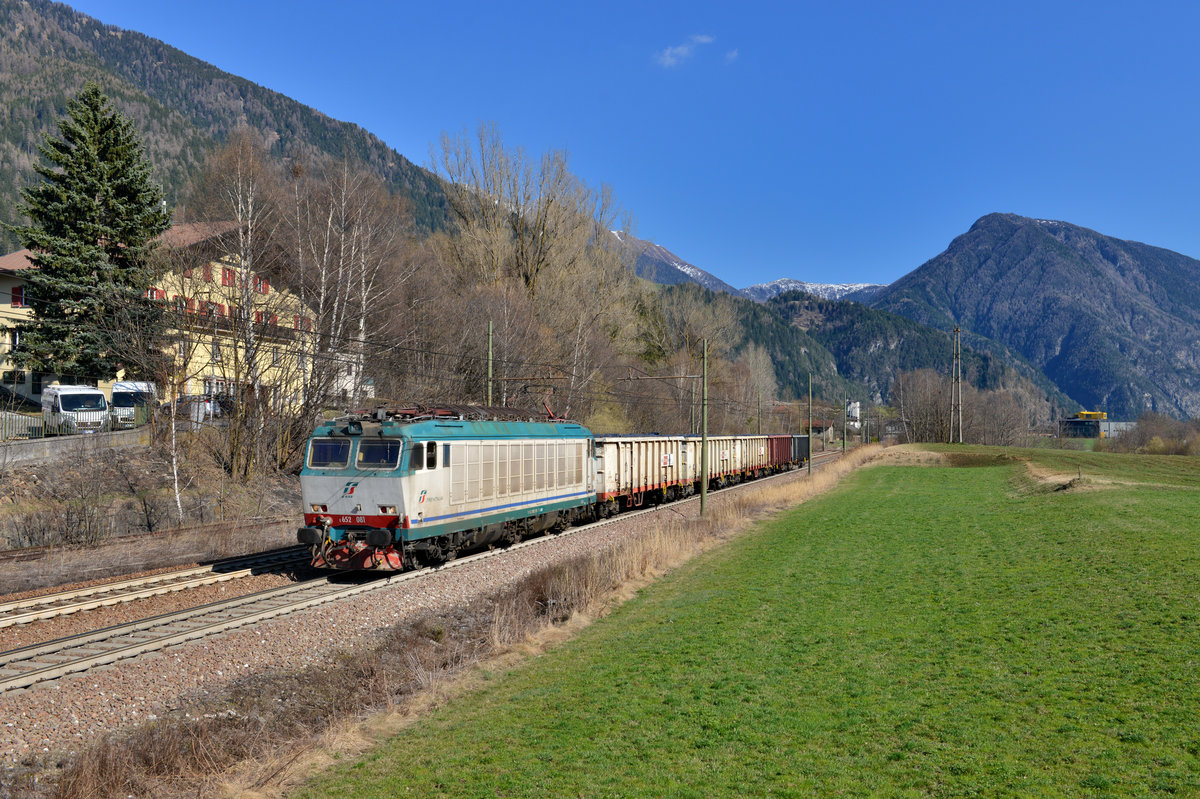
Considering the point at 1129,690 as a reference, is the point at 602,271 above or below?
above

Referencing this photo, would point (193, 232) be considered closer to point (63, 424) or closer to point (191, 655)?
point (63, 424)

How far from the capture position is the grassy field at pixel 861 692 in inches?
275

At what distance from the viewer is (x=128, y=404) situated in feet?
136

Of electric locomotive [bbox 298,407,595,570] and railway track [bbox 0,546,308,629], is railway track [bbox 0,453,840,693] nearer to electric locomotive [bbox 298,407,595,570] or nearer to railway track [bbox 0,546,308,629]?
electric locomotive [bbox 298,407,595,570]

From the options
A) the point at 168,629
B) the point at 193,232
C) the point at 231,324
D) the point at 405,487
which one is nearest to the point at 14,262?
the point at 193,232

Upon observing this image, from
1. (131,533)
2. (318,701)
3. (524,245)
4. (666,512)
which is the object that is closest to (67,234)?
(131,533)

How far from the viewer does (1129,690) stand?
8484 millimetres

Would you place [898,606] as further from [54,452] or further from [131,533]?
[54,452]

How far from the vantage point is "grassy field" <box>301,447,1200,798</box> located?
22.9 feet

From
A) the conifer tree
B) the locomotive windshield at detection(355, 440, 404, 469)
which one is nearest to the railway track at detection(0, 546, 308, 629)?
the locomotive windshield at detection(355, 440, 404, 469)

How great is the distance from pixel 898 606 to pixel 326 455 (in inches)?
498

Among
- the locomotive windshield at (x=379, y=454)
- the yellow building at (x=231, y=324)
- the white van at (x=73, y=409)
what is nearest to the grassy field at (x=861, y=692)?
the locomotive windshield at (x=379, y=454)

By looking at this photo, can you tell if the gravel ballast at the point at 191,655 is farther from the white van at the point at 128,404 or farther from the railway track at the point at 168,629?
the white van at the point at 128,404

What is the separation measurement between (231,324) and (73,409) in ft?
45.6
